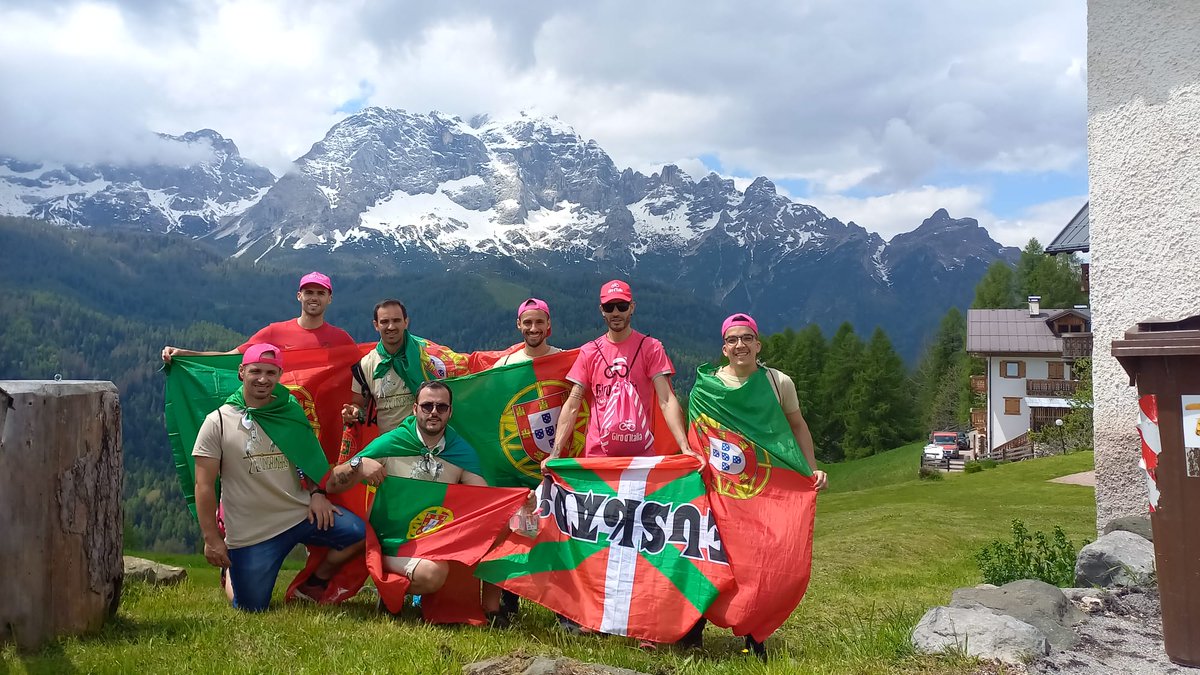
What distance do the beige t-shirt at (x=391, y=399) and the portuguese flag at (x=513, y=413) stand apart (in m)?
0.40

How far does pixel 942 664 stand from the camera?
4910mm

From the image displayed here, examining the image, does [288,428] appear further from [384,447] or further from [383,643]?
[383,643]

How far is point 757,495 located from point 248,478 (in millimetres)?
3948

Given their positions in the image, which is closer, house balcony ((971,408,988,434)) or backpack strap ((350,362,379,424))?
backpack strap ((350,362,379,424))

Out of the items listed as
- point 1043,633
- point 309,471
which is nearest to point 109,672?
point 309,471

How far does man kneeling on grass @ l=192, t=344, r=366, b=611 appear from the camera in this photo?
259 inches

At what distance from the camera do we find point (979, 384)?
67812mm

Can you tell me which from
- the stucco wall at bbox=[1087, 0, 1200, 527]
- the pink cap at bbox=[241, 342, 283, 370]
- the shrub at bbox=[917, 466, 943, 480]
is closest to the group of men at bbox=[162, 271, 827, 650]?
the pink cap at bbox=[241, 342, 283, 370]

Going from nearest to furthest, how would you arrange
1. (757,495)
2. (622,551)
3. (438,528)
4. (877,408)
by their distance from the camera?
(757,495) < (622,551) < (438,528) < (877,408)

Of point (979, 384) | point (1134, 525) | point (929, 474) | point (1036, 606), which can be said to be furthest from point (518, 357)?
point (979, 384)

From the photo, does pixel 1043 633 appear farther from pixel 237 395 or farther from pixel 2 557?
pixel 2 557

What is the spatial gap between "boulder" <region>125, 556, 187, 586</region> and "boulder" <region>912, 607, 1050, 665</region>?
733 cm

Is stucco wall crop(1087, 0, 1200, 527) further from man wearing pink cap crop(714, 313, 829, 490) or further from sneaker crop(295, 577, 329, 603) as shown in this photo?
sneaker crop(295, 577, 329, 603)

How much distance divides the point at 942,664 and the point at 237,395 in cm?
538
